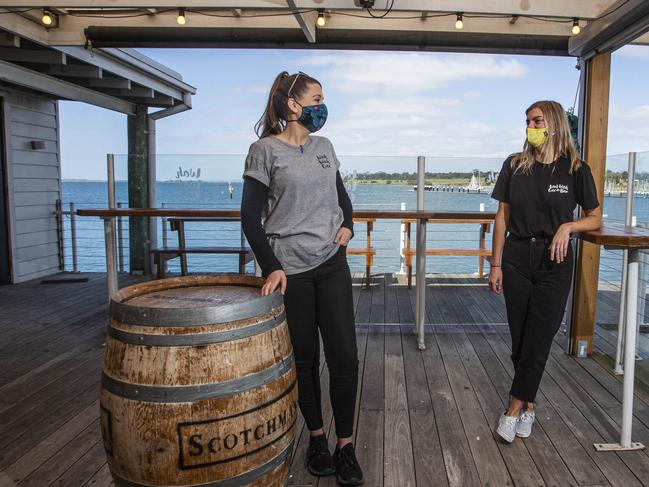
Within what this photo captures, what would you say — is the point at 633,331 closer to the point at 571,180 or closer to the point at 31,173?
the point at 571,180

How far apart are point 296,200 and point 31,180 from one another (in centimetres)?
569

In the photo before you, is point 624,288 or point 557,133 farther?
point 624,288

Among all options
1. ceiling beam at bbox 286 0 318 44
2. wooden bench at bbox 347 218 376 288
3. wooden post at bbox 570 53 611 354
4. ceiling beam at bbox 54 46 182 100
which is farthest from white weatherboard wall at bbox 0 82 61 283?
wooden post at bbox 570 53 611 354

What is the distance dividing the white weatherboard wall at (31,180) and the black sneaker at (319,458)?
5232 mm

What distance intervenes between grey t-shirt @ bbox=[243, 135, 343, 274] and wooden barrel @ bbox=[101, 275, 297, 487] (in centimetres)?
49

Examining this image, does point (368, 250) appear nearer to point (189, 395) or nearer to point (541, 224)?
point (541, 224)

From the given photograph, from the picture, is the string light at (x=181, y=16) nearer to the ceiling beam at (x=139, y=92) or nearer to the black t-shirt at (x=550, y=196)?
the black t-shirt at (x=550, y=196)

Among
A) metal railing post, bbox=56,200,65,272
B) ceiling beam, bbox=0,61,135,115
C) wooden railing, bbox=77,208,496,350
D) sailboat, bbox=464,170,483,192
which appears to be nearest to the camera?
wooden railing, bbox=77,208,496,350

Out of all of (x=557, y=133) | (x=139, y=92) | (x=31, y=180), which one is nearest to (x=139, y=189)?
(x=139, y=92)

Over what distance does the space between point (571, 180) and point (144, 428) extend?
1.77 m

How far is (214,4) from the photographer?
3.06m

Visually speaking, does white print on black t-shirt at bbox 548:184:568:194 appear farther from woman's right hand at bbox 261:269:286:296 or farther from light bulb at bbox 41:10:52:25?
light bulb at bbox 41:10:52:25

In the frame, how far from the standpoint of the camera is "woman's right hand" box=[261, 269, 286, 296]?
52.1 inches

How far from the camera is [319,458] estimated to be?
1848 millimetres
